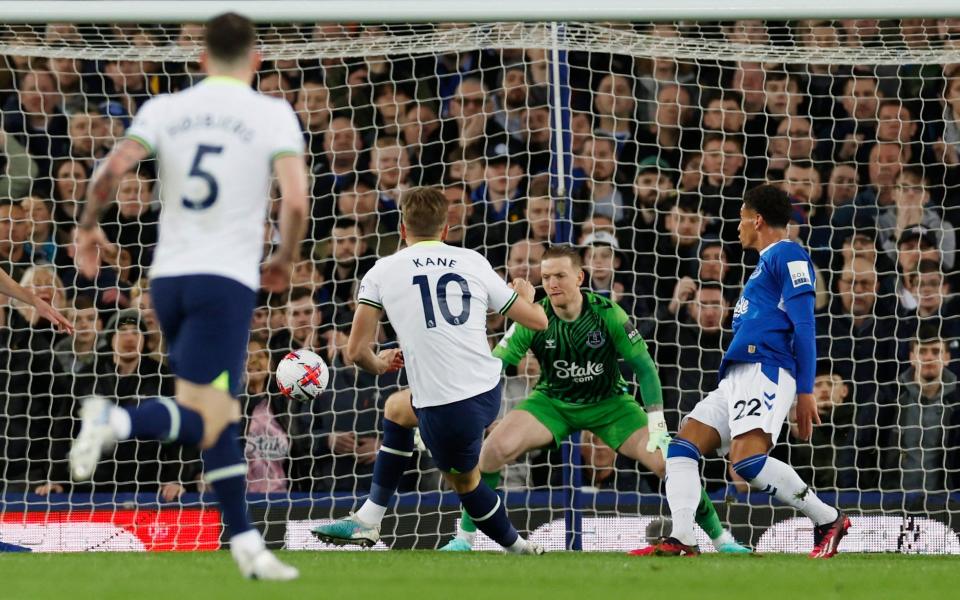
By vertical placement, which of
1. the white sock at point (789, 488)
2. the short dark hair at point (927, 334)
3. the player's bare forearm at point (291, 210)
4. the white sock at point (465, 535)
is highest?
the player's bare forearm at point (291, 210)

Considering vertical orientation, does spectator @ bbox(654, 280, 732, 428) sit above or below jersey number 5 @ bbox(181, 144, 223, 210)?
below

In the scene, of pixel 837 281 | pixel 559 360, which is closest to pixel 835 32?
pixel 837 281

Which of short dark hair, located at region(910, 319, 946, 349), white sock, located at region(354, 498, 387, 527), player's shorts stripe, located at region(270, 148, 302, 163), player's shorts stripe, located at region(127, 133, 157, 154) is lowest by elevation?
white sock, located at region(354, 498, 387, 527)

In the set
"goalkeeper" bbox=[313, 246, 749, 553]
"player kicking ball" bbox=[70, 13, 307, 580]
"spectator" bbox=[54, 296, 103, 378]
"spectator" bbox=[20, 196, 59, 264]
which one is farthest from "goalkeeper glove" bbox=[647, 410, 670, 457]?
"spectator" bbox=[20, 196, 59, 264]

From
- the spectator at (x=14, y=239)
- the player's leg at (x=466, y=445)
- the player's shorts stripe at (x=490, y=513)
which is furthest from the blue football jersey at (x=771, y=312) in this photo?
the spectator at (x=14, y=239)

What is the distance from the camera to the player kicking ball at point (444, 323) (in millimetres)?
6562

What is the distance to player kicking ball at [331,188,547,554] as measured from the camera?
21.5 feet

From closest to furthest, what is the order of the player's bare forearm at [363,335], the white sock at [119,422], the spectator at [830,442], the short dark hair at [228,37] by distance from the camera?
the white sock at [119,422]
the short dark hair at [228,37]
the player's bare forearm at [363,335]
the spectator at [830,442]

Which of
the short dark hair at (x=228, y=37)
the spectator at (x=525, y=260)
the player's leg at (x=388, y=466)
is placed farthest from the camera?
the spectator at (x=525, y=260)

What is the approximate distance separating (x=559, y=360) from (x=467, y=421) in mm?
1894

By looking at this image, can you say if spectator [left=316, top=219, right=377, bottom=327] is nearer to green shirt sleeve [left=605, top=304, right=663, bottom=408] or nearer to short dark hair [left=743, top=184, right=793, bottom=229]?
green shirt sleeve [left=605, top=304, right=663, bottom=408]

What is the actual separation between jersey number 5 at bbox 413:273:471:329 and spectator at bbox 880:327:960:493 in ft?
12.7

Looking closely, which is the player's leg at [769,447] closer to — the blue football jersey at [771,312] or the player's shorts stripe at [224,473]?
the blue football jersey at [771,312]

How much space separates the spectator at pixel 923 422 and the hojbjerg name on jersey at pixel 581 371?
223cm
